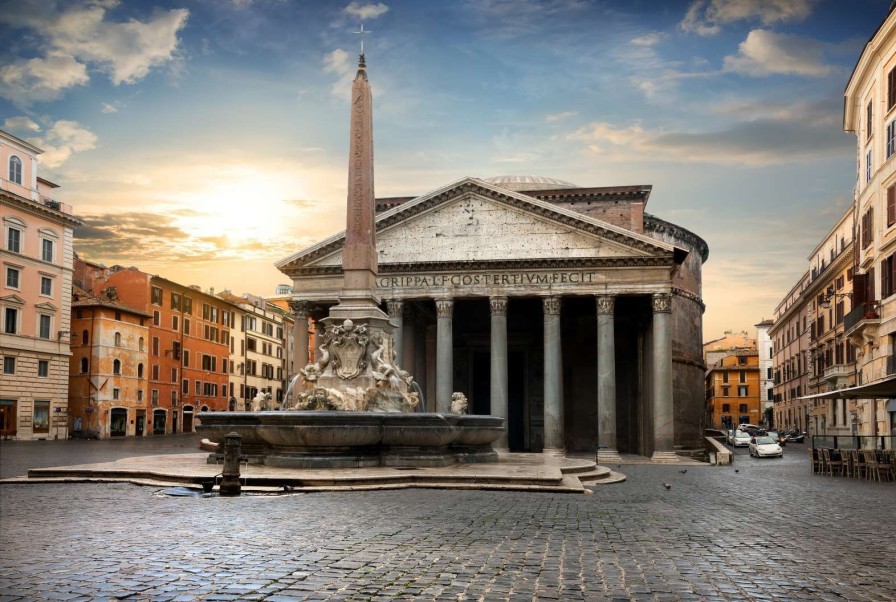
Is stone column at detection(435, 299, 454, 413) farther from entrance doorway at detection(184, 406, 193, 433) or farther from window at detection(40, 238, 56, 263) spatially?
entrance doorway at detection(184, 406, 193, 433)

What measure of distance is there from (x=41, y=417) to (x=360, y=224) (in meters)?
32.7

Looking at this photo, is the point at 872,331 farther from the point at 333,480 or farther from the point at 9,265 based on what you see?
the point at 9,265

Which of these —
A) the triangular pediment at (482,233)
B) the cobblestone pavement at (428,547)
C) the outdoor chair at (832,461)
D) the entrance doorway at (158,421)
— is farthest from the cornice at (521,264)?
the entrance doorway at (158,421)

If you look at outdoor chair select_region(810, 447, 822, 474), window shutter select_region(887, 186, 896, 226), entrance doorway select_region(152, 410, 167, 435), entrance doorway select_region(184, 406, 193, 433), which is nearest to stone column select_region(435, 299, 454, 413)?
outdoor chair select_region(810, 447, 822, 474)

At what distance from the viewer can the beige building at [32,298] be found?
41844 mm

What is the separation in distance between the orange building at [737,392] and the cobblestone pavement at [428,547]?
90.9m

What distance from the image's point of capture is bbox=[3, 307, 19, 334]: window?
4200 cm

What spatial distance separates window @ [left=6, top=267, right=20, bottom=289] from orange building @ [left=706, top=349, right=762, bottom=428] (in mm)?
76049

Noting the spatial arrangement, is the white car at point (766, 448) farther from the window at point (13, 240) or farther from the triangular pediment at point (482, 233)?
the window at point (13, 240)

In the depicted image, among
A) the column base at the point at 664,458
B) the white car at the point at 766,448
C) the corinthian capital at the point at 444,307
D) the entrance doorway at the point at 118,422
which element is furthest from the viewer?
the entrance doorway at the point at 118,422

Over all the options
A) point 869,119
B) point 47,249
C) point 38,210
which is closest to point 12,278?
point 47,249

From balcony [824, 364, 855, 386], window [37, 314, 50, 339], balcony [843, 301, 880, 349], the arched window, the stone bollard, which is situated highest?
the arched window

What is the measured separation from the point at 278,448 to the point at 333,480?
262 centimetres

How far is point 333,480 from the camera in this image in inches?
530
